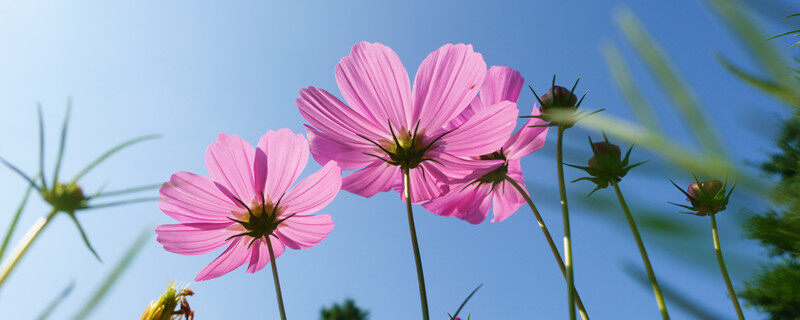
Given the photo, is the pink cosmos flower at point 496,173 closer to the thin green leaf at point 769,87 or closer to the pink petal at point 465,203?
the pink petal at point 465,203

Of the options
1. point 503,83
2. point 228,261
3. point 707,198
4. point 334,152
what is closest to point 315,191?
point 334,152

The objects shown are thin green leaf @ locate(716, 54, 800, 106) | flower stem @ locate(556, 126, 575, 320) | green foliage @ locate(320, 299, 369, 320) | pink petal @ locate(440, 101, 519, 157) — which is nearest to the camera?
thin green leaf @ locate(716, 54, 800, 106)

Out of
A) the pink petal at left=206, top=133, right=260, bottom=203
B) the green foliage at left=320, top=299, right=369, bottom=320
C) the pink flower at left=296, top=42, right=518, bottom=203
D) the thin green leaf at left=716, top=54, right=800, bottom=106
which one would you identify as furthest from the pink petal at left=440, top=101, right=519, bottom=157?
the green foliage at left=320, top=299, right=369, bottom=320

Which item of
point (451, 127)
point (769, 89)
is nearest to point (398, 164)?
point (451, 127)

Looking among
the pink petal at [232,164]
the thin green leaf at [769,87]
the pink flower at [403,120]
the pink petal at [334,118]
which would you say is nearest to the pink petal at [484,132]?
the pink flower at [403,120]

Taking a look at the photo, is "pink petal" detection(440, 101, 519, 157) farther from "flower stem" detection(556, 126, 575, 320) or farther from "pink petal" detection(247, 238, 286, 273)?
"pink petal" detection(247, 238, 286, 273)
